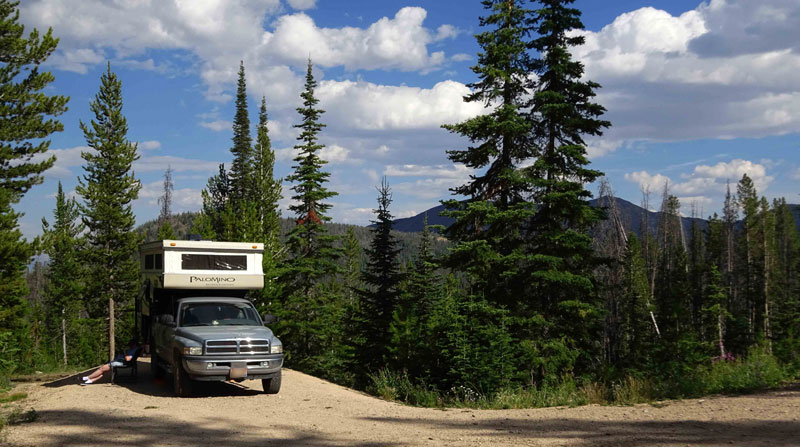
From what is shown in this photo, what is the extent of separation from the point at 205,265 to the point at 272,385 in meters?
3.67

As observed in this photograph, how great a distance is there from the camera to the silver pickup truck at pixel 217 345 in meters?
12.3

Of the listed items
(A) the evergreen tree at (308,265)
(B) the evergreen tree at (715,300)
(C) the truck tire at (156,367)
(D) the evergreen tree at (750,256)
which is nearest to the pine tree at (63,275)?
(A) the evergreen tree at (308,265)

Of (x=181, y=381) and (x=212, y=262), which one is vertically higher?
(x=212, y=262)

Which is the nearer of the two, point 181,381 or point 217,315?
point 181,381

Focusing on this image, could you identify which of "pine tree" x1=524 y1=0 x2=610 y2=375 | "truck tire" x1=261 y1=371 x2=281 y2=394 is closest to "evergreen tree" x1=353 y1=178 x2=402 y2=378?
"pine tree" x1=524 y1=0 x2=610 y2=375

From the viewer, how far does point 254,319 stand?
1420 cm

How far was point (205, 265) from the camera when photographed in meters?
15.1

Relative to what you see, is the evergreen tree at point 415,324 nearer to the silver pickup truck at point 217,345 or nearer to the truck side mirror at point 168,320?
the silver pickup truck at point 217,345

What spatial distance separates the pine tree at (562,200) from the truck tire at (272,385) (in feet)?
39.1

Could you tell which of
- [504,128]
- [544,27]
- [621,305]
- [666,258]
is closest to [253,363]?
[504,128]

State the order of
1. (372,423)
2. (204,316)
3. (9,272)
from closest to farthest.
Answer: (372,423) < (204,316) < (9,272)

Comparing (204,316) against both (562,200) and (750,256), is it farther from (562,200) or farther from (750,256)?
(750,256)

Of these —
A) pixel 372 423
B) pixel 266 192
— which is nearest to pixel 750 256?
pixel 266 192

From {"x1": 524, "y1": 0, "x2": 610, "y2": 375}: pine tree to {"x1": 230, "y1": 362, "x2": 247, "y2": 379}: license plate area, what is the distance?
509 inches
